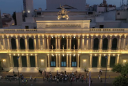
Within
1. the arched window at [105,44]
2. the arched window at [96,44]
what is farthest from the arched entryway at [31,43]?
the arched window at [105,44]

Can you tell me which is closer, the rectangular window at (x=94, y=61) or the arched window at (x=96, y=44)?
the arched window at (x=96, y=44)

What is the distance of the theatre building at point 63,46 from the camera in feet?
123

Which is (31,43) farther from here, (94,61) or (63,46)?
(94,61)

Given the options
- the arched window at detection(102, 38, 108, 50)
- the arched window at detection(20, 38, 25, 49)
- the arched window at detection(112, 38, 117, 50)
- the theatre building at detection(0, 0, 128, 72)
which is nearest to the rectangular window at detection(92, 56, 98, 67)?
the theatre building at detection(0, 0, 128, 72)

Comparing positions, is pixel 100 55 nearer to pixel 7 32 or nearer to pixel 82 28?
pixel 82 28

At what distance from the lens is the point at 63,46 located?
3841cm

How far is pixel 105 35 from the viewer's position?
37469 millimetres

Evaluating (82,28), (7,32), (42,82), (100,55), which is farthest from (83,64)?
(7,32)

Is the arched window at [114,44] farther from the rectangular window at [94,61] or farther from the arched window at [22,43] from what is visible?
the arched window at [22,43]

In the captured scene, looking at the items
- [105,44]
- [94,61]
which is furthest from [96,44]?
[94,61]

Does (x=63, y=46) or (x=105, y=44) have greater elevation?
(x=105, y=44)

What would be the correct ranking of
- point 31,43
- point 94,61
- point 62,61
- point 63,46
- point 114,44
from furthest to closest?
point 62,61 < point 94,61 < point 31,43 < point 114,44 < point 63,46

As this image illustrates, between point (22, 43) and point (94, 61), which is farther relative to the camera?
point (94, 61)

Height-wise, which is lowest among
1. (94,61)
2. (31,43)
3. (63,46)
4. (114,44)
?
(94,61)
